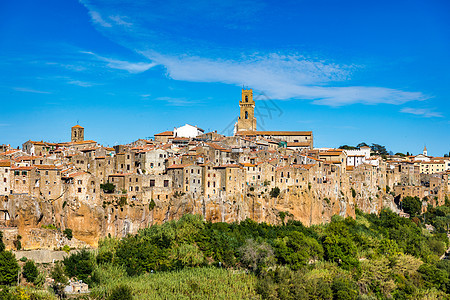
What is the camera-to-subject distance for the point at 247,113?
103 metres

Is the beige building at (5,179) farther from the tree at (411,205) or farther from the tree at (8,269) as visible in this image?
the tree at (411,205)

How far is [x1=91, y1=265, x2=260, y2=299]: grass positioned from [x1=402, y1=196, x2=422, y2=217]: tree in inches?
1751

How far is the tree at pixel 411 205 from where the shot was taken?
288 feet

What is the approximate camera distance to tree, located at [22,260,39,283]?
47.7 meters

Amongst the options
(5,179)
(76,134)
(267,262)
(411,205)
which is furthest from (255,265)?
(411,205)

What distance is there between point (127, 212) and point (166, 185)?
598cm

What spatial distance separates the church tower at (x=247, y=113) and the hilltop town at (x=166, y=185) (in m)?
13.3

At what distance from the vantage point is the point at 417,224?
83.2 metres

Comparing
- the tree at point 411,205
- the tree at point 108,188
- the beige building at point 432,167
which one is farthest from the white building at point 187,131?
the beige building at point 432,167

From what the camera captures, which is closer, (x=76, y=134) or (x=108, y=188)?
(x=108, y=188)

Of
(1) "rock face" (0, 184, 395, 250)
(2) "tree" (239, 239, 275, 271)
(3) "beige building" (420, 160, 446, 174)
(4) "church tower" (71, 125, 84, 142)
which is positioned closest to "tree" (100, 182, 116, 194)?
(1) "rock face" (0, 184, 395, 250)

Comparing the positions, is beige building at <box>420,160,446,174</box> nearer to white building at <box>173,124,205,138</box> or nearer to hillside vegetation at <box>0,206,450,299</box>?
hillside vegetation at <box>0,206,450,299</box>

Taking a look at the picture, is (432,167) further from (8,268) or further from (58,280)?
(8,268)

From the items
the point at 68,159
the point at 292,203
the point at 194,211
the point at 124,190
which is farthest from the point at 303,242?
the point at 68,159
